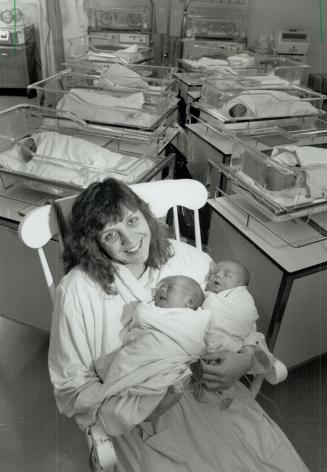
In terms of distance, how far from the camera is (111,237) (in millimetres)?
1133

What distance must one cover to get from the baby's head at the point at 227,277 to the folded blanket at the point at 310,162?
1.61 feet

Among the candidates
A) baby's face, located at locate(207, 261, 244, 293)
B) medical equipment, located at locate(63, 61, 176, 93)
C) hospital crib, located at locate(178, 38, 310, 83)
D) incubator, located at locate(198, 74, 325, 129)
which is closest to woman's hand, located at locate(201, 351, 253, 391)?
baby's face, located at locate(207, 261, 244, 293)

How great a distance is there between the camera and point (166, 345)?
1.00 meters

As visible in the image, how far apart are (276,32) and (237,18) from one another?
54cm

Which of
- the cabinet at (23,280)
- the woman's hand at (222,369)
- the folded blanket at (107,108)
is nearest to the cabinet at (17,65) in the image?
the folded blanket at (107,108)

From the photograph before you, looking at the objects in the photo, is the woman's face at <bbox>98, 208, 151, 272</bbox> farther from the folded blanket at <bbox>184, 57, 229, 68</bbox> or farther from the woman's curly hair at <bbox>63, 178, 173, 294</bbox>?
the folded blanket at <bbox>184, 57, 229, 68</bbox>

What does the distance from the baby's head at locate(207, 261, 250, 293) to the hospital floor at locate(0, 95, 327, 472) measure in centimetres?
72

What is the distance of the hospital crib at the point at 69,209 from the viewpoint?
915 millimetres

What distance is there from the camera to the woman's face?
3.68 ft

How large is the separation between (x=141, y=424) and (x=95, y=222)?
572mm

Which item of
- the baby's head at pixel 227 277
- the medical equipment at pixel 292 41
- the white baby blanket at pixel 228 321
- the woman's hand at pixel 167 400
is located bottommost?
the woman's hand at pixel 167 400

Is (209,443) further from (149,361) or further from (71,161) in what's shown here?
(71,161)

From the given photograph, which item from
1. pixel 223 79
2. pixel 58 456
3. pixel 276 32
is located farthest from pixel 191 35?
pixel 58 456

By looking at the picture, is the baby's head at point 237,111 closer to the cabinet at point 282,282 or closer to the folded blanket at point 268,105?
the folded blanket at point 268,105
